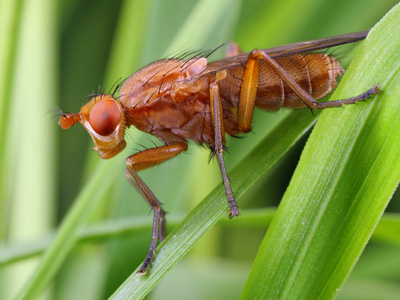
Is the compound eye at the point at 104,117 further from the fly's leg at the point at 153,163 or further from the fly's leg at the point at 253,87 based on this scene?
the fly's leg at the point at 253,87

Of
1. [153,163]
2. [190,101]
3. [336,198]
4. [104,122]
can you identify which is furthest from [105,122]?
[336,198]

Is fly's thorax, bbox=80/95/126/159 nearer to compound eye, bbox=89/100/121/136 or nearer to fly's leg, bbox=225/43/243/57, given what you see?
compound eye, bbox=89/100/121/136

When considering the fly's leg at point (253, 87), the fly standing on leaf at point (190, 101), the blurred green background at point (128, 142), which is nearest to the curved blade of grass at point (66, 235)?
the blurred green background at point (128, 142)

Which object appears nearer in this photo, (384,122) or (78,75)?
(384,122)

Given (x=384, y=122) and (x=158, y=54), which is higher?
(x=158, y=54)

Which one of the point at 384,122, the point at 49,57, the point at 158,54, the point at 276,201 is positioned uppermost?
the point at 49,57

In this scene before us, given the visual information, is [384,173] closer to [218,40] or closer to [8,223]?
[218,40]

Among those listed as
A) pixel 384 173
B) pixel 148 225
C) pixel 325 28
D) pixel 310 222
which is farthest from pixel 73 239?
pixel 325 28

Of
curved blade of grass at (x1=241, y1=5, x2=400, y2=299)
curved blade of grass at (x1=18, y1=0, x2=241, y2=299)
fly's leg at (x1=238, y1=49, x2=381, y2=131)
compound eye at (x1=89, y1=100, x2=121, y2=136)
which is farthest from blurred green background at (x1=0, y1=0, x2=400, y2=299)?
curved blade of grass at (x1=241, y1=5, x2=400, y2=299)
